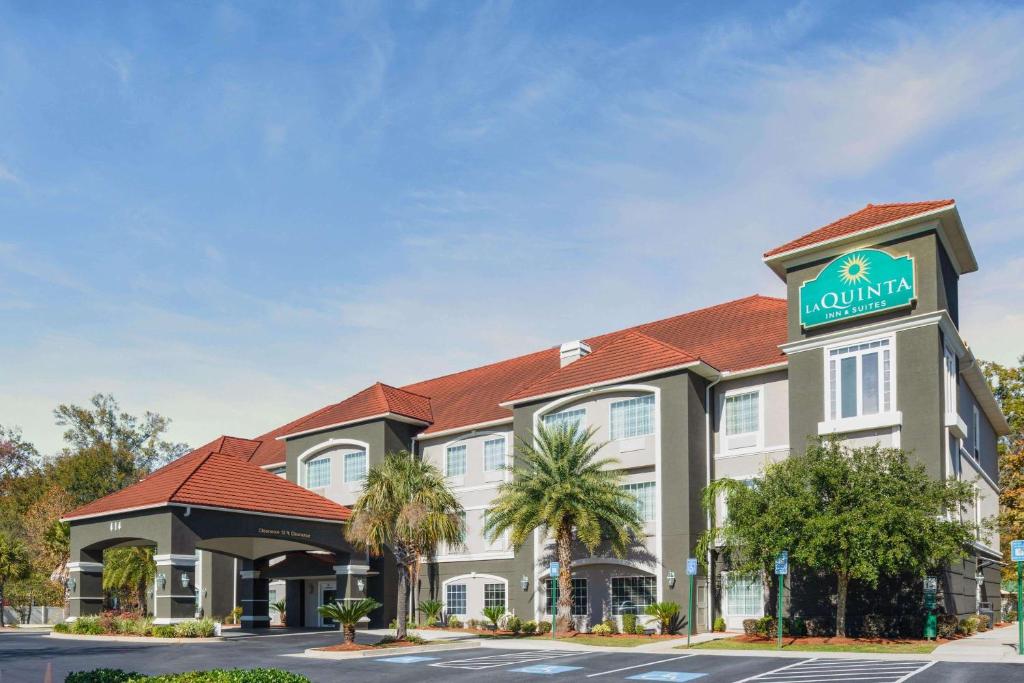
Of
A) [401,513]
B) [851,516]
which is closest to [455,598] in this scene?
[401,513]

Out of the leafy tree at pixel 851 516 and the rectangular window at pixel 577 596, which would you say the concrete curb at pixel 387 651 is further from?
the leafy tree at pixel 851 516

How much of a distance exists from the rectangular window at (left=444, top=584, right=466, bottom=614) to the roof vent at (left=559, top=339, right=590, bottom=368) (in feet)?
38.4

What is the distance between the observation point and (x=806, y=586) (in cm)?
3441

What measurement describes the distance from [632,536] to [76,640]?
22022mm

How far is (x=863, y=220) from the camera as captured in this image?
35.9 meters

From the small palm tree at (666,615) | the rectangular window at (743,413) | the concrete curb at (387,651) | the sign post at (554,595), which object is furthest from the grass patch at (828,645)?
the rectangular window at (743,413)

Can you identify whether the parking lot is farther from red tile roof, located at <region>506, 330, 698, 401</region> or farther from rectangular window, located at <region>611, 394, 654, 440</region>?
red tile roof, located at <region>506, 330, 698, 401</region>

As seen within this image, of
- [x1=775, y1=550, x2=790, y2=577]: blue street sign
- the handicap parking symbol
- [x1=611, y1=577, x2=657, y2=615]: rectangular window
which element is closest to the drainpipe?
[x1=611, y1=577, x2=657, y2=615]: rectangular window

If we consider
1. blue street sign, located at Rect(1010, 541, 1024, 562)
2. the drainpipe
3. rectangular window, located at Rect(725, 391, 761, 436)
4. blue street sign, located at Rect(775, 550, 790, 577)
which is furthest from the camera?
rectangular window, located at Rect(725, 391, 761, 436)

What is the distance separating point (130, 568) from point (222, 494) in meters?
17.0

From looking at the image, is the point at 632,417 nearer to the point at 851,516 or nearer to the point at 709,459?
the point at 709,459

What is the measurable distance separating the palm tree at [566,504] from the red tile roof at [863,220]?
422 inches

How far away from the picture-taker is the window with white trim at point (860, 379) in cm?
3409

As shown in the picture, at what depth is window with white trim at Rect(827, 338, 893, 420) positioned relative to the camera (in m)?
34.1
